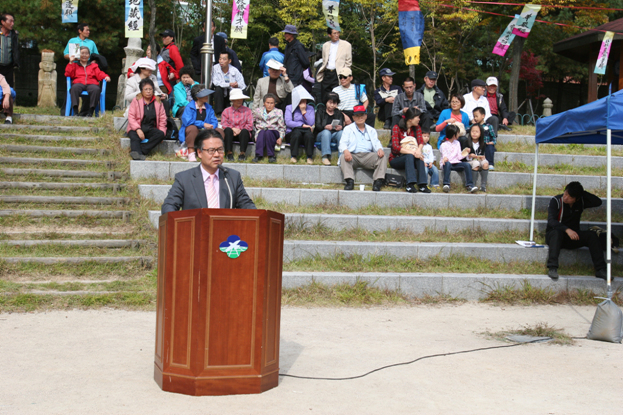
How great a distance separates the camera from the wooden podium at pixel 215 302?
13.2 ft

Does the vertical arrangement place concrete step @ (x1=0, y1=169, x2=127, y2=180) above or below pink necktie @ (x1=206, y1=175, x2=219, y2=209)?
above

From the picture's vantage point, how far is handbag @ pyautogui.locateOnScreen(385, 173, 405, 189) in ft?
33.9

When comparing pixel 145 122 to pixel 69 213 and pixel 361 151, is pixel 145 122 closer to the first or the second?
pixel 69 213

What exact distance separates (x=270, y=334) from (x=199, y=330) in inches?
20.8

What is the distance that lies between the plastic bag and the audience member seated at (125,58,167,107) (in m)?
8.47

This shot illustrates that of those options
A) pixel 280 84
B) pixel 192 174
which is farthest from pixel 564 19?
pixel 192 174

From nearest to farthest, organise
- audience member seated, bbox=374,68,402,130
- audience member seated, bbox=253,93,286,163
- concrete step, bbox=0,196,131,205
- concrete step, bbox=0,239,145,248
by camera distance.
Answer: concrete step, bbox=0,239,145,248
concrete step, bbox=0,196,131,205
audience member seated, bbox=253,93,286,163
audience member seated, bbox=374,68,402,130

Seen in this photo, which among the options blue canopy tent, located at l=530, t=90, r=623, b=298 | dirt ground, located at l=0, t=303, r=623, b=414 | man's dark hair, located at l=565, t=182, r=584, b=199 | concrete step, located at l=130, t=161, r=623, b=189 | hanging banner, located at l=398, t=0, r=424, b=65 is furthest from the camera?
hanging banner, located at l=398, t=0, r=424, b=65

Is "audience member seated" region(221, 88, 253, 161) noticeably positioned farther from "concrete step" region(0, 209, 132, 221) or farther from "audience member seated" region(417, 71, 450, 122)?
"audience member seated" region(417, 71, 450, 122)

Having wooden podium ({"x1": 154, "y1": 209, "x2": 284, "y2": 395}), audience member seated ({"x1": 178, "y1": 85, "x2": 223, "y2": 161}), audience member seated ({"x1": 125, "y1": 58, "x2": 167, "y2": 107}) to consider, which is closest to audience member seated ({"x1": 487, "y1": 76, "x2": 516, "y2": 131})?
audience member seated ({"x1": 178, "y1": 85, "x2": 223, "y2": 161})

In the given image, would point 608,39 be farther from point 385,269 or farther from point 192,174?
point 192,174

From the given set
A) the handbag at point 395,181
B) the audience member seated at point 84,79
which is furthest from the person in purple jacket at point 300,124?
the audience member seated at point 84,79

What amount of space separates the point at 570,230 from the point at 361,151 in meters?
3.70

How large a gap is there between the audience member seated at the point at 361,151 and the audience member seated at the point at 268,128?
1279 mm
